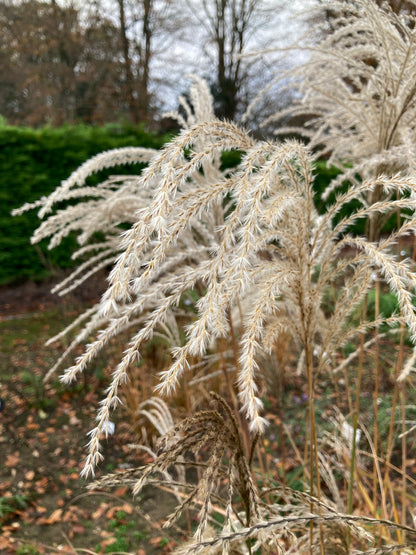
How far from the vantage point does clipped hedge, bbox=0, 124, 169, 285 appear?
6500 mm

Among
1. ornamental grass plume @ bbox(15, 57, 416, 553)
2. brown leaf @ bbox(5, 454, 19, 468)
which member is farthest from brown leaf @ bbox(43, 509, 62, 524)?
ornamental grass plume @ bbox(15, 57, 416, 553)

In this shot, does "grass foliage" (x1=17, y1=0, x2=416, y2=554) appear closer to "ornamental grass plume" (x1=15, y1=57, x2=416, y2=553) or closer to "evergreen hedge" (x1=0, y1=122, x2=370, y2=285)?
"ornamental grass plume" (x1=15, y1=57, x2=416, y2=553)

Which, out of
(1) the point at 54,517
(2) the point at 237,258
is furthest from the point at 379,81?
(1) the point at 54,517

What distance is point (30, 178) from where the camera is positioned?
6594 millimetres

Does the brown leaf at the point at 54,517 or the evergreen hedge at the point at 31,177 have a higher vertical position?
the evergreen hedge at the point at 31,177

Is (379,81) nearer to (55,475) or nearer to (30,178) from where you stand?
(55,475)

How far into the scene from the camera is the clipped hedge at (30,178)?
650cm

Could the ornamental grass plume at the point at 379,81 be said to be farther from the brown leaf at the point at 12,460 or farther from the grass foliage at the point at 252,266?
the brown leaf at the point at 12,460

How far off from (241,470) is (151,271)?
47 cm

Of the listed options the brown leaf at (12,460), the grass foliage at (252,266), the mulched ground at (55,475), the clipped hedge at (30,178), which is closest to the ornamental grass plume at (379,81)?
the grass foliage at (252,266)

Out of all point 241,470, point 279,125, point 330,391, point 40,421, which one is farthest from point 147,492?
point 279,125

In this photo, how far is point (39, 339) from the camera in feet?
16.3

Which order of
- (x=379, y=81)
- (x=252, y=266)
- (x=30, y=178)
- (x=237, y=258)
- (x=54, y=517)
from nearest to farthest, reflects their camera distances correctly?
(x=237, y=258)
(x=252, y=266)
(x=379, y=81)
(x=54, y=517)
(x=30, y=178)

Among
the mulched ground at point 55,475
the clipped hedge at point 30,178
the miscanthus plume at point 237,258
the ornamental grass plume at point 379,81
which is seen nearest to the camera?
the miscanthus plume at point 237,258
